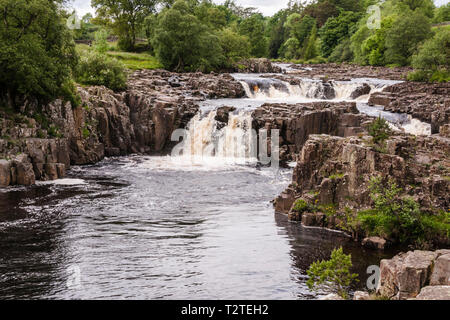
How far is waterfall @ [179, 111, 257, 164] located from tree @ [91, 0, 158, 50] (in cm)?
4830

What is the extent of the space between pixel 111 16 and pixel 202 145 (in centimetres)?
5402

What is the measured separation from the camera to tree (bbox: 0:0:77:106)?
36.7 m

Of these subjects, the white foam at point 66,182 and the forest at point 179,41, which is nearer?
the white foam at point 66,182

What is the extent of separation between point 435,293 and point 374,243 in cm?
1000

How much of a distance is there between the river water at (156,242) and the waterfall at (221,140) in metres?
8.97

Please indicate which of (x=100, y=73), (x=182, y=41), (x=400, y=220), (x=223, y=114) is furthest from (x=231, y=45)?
(x=400, y=220)

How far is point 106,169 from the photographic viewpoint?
4191 cm

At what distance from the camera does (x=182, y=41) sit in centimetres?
7550

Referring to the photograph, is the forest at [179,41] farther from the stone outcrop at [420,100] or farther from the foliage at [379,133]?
the foliage at [379,133]

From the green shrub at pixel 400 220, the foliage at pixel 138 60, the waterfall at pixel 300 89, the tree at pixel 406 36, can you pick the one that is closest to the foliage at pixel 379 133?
the green shrub at pixel 400 220

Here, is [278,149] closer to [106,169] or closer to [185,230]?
[106,169]

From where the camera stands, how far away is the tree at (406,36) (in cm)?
8464

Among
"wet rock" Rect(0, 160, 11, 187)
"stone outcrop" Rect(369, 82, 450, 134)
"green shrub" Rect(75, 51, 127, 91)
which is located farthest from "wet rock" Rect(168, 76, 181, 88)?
"wet rock" Rect(0, 160, 11, 187)

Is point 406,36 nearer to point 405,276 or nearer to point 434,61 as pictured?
point 434,61
